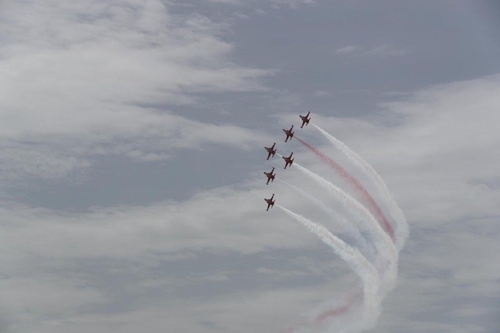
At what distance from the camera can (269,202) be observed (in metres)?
199

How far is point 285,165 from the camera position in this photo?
19500 centimetres

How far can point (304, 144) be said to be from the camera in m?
185

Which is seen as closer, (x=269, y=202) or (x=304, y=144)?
(x=304, y=144)

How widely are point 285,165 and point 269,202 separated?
12.7 m

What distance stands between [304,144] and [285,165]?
40.1 ft

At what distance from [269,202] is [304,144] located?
77.9ft
